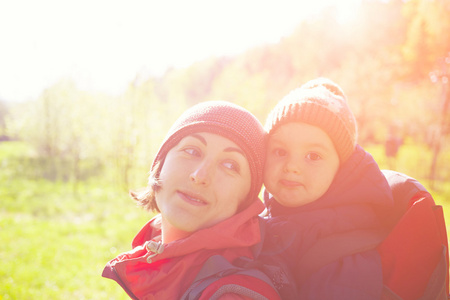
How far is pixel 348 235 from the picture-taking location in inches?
81.1

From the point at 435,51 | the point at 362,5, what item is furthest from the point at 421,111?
the point at 362,5

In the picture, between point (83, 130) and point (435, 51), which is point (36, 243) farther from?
point (435, 51)

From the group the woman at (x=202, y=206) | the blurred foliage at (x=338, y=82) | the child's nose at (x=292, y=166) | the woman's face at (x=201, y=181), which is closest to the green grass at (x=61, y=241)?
the blurred foliage at (x=338, y=82)

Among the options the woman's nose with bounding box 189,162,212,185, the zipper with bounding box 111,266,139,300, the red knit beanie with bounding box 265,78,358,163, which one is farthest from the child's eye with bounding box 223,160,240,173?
the zipper with bounding box 111,266,139,300

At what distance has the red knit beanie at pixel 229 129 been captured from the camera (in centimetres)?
209

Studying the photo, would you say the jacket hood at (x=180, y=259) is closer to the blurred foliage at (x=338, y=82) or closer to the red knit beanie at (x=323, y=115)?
the red knit beanie at (x=323, y=115)

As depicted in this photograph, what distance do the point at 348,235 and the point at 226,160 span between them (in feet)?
3.00

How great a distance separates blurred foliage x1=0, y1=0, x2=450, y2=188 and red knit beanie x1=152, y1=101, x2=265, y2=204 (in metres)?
15.2

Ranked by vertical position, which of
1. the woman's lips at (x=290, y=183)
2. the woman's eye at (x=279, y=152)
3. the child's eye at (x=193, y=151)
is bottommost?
the woman's lips at (x=290, y=183)

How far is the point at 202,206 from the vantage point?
199 cm

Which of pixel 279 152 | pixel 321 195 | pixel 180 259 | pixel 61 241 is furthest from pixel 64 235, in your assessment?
pixel 321 195

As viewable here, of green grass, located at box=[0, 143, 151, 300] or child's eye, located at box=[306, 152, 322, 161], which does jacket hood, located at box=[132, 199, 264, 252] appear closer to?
child's eye, located at box=[306, 152, 322, 161]

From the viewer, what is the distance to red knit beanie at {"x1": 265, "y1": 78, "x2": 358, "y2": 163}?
2.21 meters

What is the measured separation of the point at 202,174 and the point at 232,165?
9.9 inches
